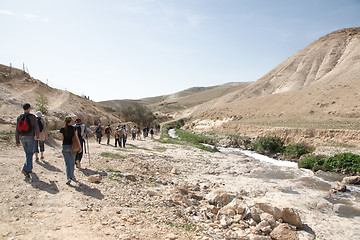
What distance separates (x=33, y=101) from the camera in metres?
26.3

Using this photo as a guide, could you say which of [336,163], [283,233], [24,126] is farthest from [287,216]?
[336,163]

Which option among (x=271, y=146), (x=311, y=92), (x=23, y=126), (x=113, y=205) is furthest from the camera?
(x=311, y=92)

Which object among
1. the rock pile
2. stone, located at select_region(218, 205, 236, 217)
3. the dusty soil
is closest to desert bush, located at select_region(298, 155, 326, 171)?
the dusty soil

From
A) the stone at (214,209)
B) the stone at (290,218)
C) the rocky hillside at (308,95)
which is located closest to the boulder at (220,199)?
the stone at (214,209)

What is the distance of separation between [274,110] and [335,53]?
36523 mm

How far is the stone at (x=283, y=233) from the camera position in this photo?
19.4 feet

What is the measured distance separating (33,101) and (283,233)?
28.3 m

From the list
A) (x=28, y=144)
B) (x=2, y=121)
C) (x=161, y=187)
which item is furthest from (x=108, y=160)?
(x=2, y=121)

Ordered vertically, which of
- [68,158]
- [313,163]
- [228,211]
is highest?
[68,158]

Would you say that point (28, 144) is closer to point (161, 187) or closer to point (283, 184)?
point (161, 187)

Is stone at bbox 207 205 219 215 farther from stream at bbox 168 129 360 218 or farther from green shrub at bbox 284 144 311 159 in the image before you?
green shrub at bbox 284 144 311 159

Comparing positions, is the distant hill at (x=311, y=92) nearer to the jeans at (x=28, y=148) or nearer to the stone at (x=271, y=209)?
the stone at (x=271, y=209)

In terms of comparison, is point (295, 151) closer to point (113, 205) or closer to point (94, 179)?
point (94, 179)

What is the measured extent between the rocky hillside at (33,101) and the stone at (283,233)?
793 inches
